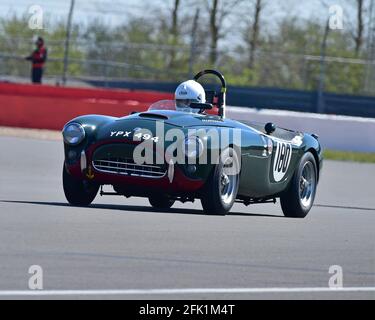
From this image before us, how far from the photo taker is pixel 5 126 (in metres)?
26.0

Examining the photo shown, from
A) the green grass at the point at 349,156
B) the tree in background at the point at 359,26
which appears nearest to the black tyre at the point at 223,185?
the green grass at the point at 349,156

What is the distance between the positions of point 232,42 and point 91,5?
21.0 feet

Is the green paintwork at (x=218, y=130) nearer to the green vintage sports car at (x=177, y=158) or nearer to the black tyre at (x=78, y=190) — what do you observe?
the green vintage sports car at (x=177, y=158)

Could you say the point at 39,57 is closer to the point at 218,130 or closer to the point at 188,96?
the point at 188,96

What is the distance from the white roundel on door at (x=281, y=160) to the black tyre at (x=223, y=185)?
70cm

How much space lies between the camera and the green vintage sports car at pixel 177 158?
10773mm

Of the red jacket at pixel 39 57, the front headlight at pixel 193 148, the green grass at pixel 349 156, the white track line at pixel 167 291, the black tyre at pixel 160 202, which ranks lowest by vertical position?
the green grass at pixel 349 156

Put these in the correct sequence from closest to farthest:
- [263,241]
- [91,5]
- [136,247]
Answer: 1. [136,247]
2. [263,241]
3. [91,5]

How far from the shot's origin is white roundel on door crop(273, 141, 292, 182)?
11.9 meters

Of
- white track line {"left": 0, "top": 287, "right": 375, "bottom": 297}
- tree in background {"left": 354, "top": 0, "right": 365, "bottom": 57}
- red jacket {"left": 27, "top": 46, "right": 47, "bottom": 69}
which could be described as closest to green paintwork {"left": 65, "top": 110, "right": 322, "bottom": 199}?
white track line {"left": 0, "top": 287, "right": 375, "bottom": 297}

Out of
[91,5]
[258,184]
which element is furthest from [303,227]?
[91,5]
